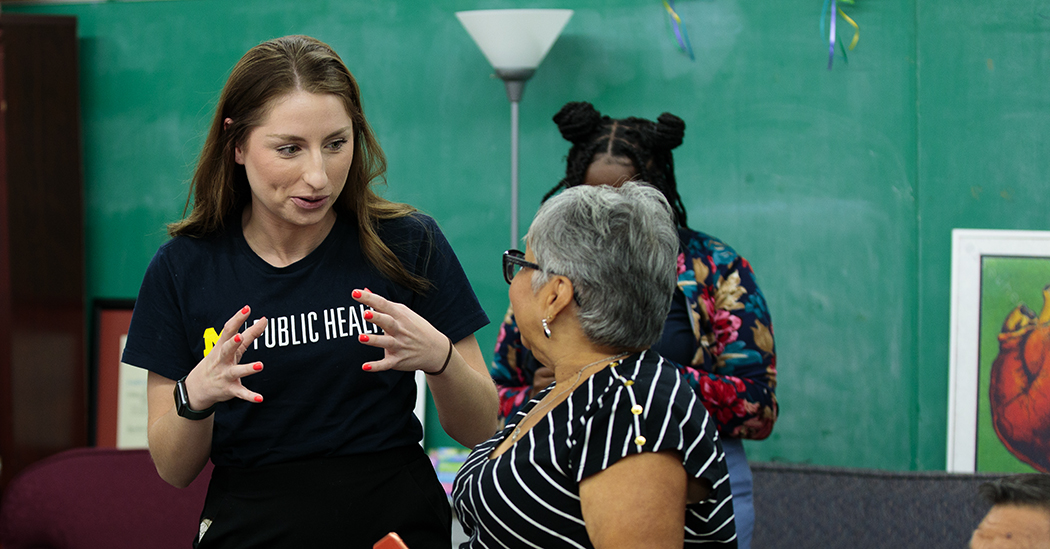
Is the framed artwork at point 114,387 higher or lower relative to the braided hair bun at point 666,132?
lower

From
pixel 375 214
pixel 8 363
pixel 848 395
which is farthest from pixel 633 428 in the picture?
pixel 8 363

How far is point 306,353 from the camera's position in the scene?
147 centimetres

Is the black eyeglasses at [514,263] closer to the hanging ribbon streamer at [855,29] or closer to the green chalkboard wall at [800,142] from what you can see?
the green chalkboard wall at [800,142]

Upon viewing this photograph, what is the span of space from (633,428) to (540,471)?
0.51 ft

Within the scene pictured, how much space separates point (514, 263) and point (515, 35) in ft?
6.26

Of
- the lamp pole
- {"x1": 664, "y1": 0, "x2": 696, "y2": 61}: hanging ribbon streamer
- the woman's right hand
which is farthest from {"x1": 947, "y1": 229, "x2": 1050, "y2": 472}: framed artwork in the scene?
the woman's right hand

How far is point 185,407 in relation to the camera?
137 centimetres

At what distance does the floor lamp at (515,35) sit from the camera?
3.16 metres

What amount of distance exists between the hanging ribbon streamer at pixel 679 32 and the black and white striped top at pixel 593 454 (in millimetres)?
2233

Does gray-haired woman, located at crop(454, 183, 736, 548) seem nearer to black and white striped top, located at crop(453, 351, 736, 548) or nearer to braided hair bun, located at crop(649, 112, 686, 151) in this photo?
black and white striped top, located at crop(453, 351, 736, 548)

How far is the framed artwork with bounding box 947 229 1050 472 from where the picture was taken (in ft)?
10.2

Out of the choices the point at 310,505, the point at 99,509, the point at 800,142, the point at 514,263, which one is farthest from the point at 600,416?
the point at 800,142

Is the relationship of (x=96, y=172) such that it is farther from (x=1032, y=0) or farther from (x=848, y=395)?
(x=1032, y=0)

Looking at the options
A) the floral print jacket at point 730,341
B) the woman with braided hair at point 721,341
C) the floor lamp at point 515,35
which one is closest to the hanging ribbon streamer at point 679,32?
the floor lamp at point 515,35
